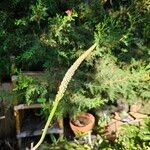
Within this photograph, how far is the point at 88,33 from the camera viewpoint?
12.0 ft

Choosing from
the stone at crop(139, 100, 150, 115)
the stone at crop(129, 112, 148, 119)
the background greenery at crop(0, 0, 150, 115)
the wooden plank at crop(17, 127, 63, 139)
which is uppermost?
the background greenery at crop(0, 0, 150, 115)

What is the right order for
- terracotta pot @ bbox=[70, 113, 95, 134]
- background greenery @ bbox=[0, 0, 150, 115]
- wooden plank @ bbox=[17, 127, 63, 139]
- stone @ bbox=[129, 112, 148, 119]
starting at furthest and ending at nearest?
stone @ bbox=[129, 112, 148, 119] → terracotta pot @ bbox=[70, 113, 95, 134] → wooden plank @ bbox=[17, 127, 63, 139] → background greenery @ bbox=[0, 0, 150, 115]

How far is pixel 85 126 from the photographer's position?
12.7 ft

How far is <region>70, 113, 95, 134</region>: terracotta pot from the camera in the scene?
3840 millimetres

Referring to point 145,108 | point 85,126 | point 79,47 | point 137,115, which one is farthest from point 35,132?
point 145,108

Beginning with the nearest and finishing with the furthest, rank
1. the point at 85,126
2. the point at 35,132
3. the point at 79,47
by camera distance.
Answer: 1. the point at 79,47
2. the point at 35,132
3. the point at 85,126

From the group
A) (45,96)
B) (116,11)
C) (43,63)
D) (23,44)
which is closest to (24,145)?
(45,96)

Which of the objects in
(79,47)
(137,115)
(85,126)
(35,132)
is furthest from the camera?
(137,115)

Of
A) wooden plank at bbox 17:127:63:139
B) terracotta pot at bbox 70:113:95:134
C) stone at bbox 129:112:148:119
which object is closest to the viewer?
wooden plank at bbox 17:127:63:139

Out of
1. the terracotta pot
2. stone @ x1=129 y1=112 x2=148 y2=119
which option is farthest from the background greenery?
stone @ x1=129 y1=112 x2=148 y2=119

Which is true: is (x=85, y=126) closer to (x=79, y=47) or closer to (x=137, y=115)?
(x=137, y=115)

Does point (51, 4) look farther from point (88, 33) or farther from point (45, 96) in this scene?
point (45, 96)

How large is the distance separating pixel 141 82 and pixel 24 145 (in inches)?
64.4

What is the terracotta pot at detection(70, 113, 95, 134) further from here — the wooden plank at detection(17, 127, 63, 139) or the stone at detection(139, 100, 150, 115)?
the stone at detection(139, 100, 150, 115)
